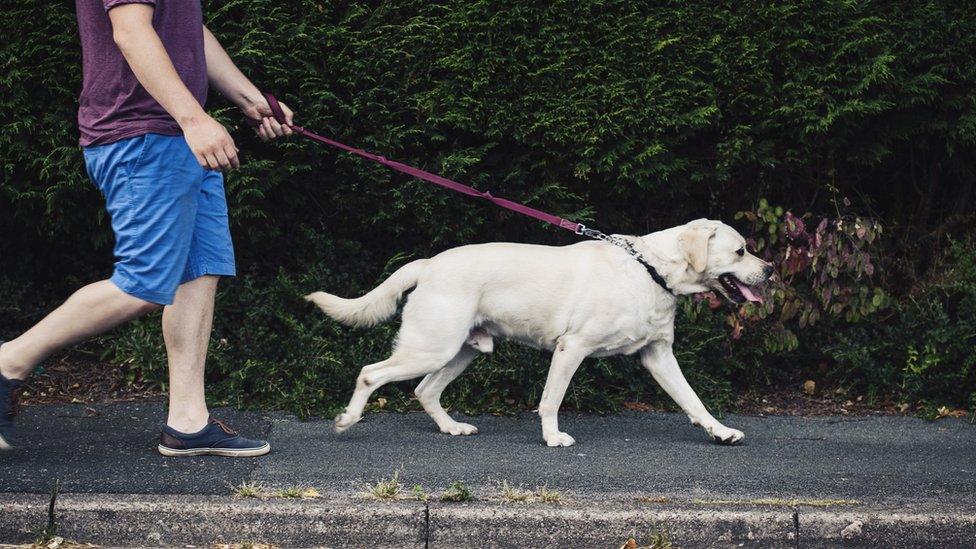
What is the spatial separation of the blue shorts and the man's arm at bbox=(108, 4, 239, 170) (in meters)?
0.29

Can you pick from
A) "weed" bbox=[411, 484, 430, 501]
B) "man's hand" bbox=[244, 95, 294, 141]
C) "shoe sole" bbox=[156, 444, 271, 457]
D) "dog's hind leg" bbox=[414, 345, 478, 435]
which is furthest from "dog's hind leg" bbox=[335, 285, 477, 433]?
"weed" bbox=[411, 484, 430, 501]

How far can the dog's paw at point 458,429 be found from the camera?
5234mm

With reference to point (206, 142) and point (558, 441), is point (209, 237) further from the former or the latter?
point (558, 441)

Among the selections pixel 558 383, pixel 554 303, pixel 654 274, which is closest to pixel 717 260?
pixel 654 274

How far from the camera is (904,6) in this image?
19.6 feet

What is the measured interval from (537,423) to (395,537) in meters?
2.05

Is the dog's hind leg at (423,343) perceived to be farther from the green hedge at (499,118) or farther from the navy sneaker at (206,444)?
the green hedge at (499,118)

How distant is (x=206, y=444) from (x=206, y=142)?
137 cm

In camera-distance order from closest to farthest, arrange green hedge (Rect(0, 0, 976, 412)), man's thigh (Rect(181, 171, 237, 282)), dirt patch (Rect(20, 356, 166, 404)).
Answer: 1. man's thigh (Rect(181, 171, 237, 282))
2. green hedge (Rect(0, 0, 976, 412))
3. dirt patch (Rect(20, 356, 166, 404))

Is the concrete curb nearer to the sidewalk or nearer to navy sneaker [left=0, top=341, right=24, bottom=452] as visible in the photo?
the sidewalk

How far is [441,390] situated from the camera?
533cm

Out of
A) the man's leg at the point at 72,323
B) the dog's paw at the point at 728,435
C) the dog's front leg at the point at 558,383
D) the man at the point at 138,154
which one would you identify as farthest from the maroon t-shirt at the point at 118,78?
the dog's paw at the point at 728,435

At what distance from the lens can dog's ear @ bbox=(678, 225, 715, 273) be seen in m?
A: 4.99

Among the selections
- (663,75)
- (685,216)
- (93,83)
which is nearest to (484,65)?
(663,75)
